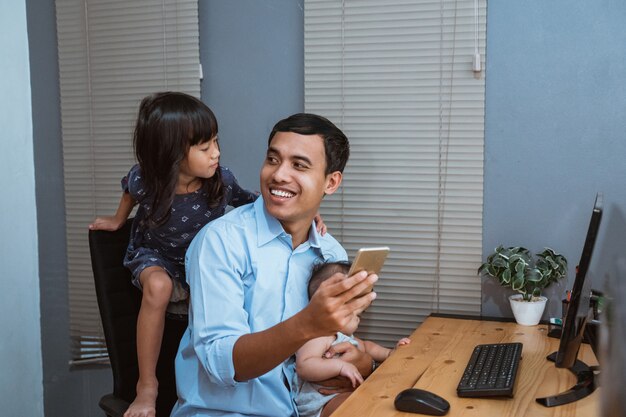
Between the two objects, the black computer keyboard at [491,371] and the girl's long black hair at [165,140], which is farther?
the girl's long black hair at [165,140]

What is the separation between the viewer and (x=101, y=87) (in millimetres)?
2861

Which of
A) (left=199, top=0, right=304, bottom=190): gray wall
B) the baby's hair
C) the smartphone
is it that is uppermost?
(left=199, top=0, right=304, bottom=190): gray wall

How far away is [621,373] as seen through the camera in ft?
2.14

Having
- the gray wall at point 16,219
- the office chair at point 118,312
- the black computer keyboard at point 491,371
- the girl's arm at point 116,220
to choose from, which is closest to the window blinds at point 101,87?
the gray wall at point 16,219

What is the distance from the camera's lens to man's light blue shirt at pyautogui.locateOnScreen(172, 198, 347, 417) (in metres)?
1.61

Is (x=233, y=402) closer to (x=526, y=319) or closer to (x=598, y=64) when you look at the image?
(x=526, y=319)

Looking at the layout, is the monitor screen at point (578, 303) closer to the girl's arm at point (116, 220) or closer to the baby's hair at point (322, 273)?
the baby's hair at point (322, 273)

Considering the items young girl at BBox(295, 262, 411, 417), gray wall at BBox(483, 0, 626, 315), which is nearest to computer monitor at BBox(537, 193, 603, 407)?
young girl at BBox(295, 262, 411, 417)

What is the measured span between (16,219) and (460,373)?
186 centimetres

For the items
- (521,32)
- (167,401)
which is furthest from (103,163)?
(521,32)

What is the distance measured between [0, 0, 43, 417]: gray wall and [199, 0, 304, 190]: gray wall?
72 centimetres

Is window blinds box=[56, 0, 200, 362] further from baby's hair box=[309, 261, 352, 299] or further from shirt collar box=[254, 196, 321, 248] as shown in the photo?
baby's hair box=[309, 261, 352, 299]

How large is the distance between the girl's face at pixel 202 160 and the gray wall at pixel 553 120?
1.00 meters

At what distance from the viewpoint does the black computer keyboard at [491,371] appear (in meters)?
1.54
